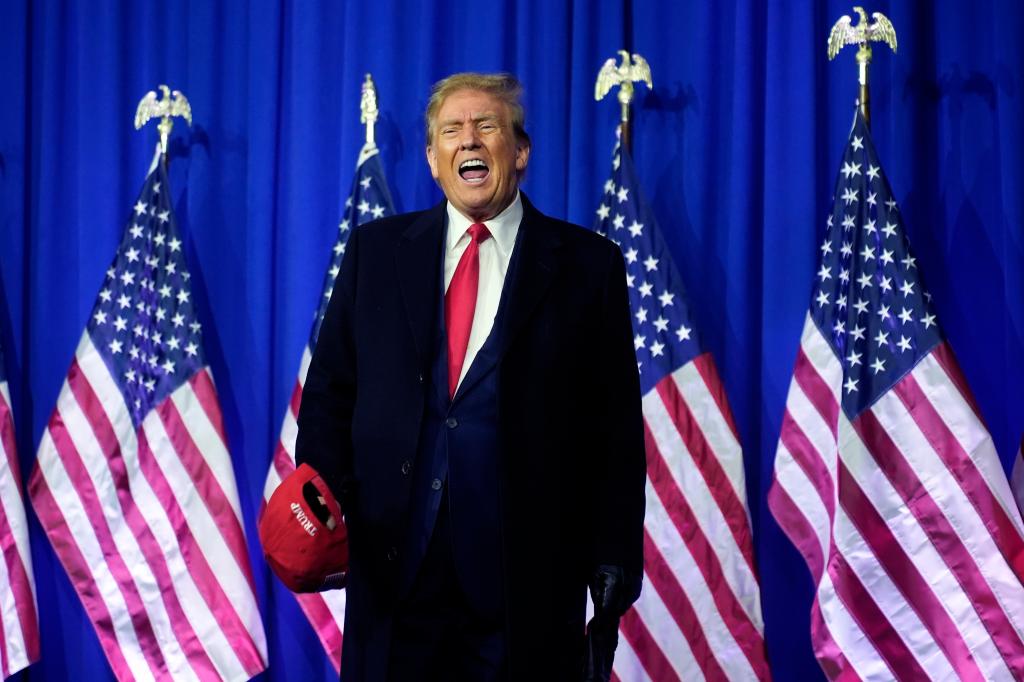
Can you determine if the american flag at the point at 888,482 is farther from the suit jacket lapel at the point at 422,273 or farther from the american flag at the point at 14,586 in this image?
the american flag at the point at 14,586

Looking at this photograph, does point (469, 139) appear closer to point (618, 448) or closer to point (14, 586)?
point (618, 448)

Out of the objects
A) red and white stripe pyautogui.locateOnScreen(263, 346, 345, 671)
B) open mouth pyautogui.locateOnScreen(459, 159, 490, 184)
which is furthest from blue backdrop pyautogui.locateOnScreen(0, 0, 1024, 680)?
open mouth pyautogui.locateOnScreen(459, 159, 490, 184)

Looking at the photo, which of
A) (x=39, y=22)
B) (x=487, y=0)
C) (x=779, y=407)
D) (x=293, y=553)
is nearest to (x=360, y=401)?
(x=293, y=553)

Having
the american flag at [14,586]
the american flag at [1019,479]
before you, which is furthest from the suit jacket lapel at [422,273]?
the american flag at [14,586]

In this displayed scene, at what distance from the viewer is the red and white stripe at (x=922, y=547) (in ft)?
9.79

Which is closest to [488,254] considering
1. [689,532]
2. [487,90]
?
[487,90]

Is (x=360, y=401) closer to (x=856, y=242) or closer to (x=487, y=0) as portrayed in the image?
(x=856, y=242)

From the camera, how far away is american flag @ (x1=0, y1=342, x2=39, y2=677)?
12.5 ft

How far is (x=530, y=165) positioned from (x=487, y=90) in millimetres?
1671

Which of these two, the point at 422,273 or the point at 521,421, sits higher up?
the point at 422,273

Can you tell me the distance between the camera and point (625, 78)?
3500 mm

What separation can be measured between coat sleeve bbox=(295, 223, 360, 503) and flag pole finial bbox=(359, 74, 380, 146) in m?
1.65

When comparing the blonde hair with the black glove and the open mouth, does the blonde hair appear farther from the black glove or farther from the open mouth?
the black glove

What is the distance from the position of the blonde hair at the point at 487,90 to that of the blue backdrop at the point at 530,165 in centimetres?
153
